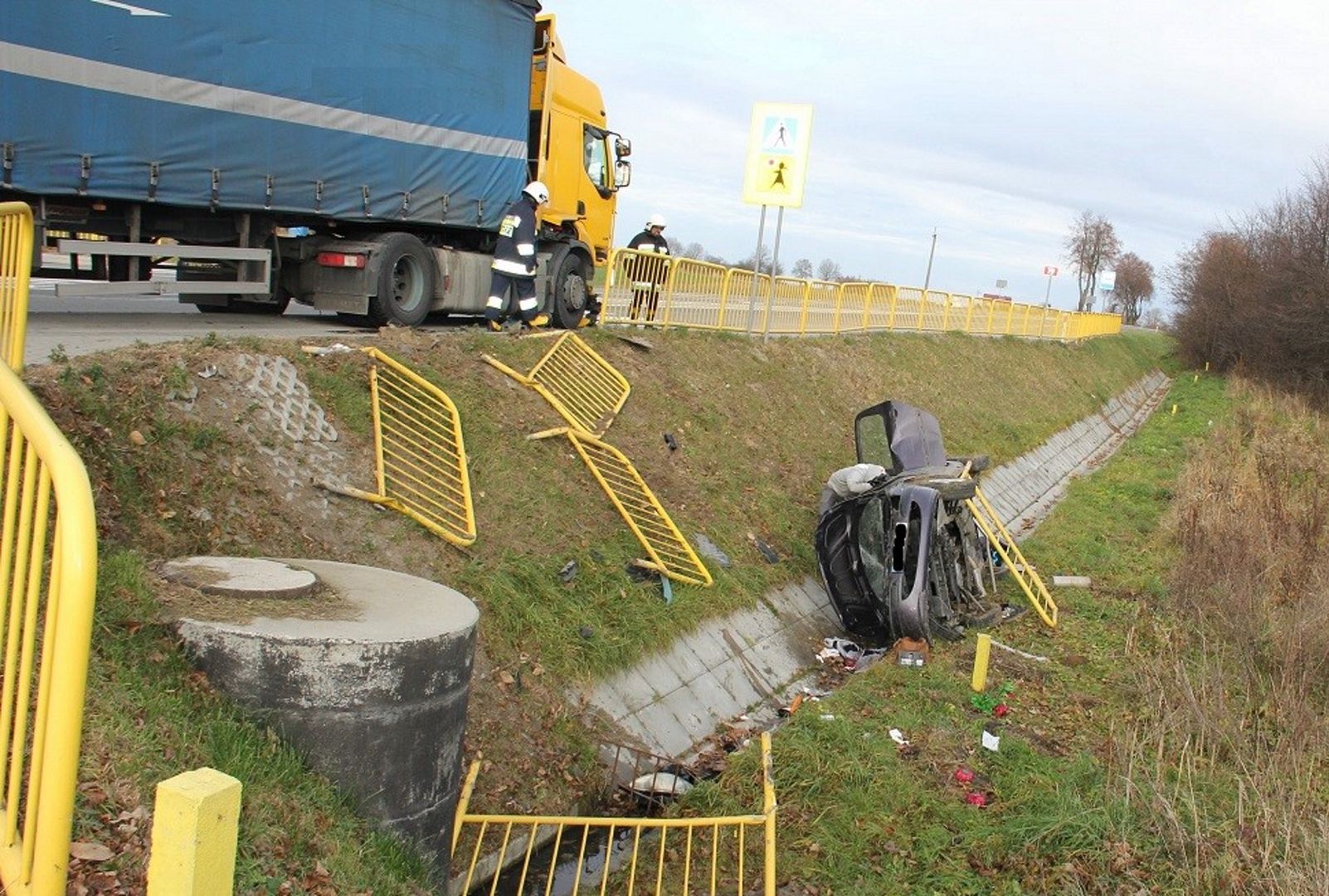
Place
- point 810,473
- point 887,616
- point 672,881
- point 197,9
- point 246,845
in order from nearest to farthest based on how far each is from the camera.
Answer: point 246,845, point 672,881, point 887,616, point 197,9, point 810,473

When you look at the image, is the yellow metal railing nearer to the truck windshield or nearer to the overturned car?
the truck windshield

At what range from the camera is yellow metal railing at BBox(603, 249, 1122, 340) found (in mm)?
13734

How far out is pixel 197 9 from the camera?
10109 mm

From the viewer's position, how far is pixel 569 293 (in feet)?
47.6

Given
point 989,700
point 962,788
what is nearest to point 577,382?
point 989,700

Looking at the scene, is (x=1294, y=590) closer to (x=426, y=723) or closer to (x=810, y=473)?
(x=810, y=473)

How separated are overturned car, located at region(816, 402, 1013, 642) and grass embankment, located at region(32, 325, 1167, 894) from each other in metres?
0.76

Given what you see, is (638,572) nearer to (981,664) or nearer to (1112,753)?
(981,664)

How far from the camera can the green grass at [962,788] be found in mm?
5098

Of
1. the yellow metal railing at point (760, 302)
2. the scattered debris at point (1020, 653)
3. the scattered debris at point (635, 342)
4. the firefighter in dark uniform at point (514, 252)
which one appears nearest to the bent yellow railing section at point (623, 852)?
the scattered debris at point (1020, 653)

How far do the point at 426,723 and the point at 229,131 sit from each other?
8716 millimetres

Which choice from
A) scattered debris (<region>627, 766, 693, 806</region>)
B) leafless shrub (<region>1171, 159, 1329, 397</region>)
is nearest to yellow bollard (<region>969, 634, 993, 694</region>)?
scattered debris (<region>627, 766, 693, 806</region>)

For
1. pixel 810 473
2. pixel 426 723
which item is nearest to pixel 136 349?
pixel 426 723

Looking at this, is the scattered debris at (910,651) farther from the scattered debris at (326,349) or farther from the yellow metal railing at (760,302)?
the yellow metal railing at (760,302)
